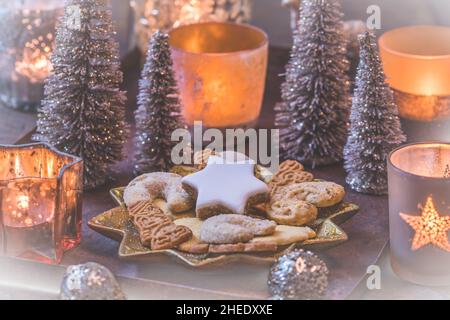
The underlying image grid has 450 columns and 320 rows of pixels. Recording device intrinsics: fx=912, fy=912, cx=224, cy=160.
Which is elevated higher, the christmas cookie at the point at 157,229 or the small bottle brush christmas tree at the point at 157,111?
the small bottle brush christmas tree at the point at 157,111

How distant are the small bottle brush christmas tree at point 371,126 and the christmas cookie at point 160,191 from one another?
226 mm

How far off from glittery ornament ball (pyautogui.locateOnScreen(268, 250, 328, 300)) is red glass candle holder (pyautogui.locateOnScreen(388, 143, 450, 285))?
0.34 ft

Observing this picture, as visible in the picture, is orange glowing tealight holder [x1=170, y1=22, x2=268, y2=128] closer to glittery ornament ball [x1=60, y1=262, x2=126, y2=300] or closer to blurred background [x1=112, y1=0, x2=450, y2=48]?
blurred background [x1=112, y1=0, x2=450, y2=48]

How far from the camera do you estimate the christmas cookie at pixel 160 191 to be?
1013mm

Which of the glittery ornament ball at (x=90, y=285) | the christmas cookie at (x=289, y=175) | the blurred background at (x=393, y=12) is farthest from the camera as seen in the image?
the blurred background at (x=393, y=12)

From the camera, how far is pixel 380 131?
110 centimetres

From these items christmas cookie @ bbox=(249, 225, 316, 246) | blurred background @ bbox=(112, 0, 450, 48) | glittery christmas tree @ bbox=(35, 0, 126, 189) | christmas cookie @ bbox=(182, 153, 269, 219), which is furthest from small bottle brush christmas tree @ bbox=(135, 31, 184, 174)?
blurred background @ bbox=(112, 0, 450, 48)

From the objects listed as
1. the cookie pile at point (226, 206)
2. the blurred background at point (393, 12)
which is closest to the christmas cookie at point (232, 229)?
the cookie pile at point (226, 206)

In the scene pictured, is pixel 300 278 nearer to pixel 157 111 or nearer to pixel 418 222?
pixel 418 222

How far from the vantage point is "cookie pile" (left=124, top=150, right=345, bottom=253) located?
933mm

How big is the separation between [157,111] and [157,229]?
8.8 inches

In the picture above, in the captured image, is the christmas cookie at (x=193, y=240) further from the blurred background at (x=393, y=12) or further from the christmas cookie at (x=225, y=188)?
the blurred background at (x=393, y=12)

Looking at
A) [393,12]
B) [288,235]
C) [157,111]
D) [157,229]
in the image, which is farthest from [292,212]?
[393,12]

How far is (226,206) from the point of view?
0.98 m
